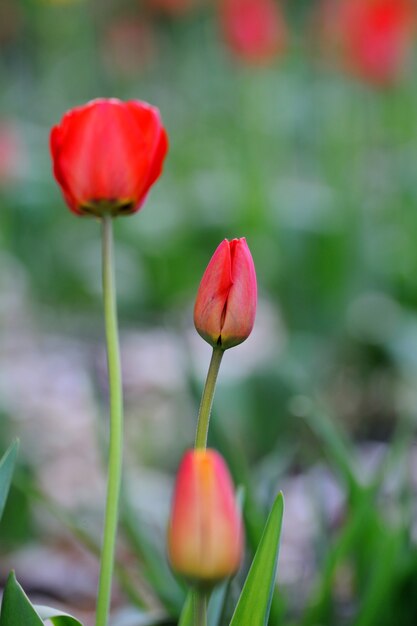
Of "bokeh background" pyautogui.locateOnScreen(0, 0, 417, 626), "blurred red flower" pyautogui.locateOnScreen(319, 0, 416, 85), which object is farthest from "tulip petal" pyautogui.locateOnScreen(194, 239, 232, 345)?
"blurred red flower" pyautogui.locateOnScreen(319, 0, 416, 85)

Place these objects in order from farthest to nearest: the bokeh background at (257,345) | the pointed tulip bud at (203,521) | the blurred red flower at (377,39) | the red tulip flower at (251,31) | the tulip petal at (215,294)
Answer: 1. the red tulip flower at (251,31)
2. the blurred red flower at (377,39)
3. the bokeh background at (257,345)
4. the tulip petal at (215,294)
5. the pointed tulip bud at (203,521)

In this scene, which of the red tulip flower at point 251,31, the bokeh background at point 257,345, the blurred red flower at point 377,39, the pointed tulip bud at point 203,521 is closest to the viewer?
the pointed tulip bud at point 203,521

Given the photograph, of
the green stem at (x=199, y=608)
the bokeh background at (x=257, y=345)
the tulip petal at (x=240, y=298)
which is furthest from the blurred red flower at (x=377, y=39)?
the green stem at (x=199, y=608)

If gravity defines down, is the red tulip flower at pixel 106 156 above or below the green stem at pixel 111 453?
above

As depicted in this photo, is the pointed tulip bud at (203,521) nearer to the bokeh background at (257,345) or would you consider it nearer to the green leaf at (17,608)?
the green leaf at (17,608)

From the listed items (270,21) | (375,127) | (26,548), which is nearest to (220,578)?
(26,548)

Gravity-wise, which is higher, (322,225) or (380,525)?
(322,225)

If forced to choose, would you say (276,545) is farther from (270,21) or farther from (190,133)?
(190,133)

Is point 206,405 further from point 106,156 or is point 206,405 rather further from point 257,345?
point 257,345
